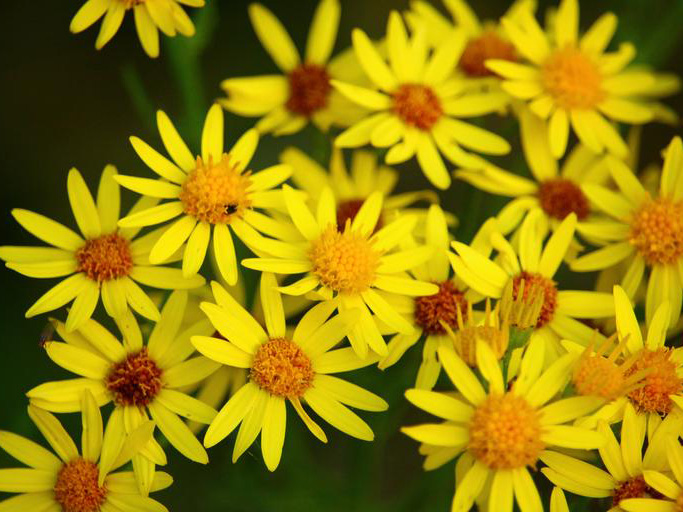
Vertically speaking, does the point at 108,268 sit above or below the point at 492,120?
below

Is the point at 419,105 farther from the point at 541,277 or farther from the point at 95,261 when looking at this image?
the point at 95,261

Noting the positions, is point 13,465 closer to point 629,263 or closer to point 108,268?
point 108,268

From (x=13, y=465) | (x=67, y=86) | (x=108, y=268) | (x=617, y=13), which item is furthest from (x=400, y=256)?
(x=67, y=86)

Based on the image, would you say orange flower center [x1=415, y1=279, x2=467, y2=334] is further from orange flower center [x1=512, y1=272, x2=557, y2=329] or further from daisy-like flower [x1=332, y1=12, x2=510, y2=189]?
daisy-like flower [x1=332, y1=12, x2=510, y2=189]

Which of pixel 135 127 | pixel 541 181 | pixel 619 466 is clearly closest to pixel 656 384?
pixel 619 466

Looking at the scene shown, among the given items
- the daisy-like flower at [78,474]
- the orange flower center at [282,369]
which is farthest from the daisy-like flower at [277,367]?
the daisy-like flower at [78,474]

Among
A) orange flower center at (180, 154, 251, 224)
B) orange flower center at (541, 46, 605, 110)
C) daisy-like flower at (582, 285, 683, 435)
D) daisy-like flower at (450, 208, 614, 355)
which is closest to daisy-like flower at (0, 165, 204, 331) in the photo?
orange flower center at (180, 154, 251, 224)
